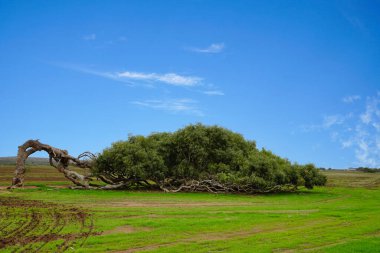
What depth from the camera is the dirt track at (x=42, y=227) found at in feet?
45.5

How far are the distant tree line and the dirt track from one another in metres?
20.5

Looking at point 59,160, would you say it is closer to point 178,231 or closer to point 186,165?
point 186,165

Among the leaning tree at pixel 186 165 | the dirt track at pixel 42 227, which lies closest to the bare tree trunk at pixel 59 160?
the leaning tree at pixel 186 165

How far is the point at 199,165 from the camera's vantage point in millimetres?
49344

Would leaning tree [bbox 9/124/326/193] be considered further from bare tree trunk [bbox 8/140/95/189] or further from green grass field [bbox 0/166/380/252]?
green grass field [bbox 0/166/380/252]

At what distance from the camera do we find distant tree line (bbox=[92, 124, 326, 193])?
4459 centimetres

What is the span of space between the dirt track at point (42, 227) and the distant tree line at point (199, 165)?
2048cm

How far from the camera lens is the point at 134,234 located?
1631 centimetres

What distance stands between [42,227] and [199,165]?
32.8 meters

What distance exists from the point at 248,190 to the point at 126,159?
48.4 feet

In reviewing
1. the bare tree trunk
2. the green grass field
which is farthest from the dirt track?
the bare tree trunk

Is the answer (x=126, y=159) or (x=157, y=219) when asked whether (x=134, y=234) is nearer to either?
(x=157, y=219)

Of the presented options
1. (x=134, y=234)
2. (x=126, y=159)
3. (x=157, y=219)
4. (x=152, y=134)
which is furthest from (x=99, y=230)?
(x=152, y=134)

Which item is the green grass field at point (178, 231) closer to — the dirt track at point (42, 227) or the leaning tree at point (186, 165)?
the dirt track at point (42, 227)
